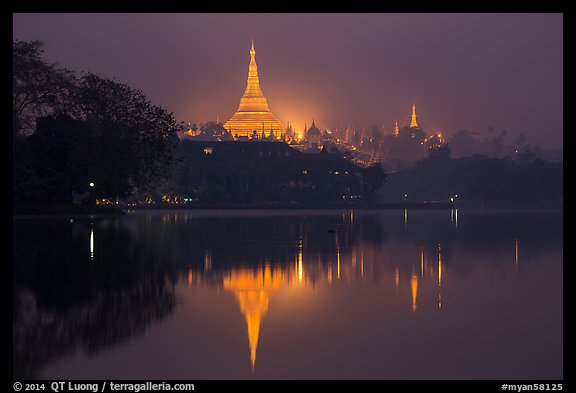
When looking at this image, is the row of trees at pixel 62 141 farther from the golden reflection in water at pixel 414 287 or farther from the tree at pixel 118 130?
the golden reflection in water at pixel 414 287

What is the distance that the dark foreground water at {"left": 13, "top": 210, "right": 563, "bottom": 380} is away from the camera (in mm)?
16641

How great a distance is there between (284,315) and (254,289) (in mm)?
5212

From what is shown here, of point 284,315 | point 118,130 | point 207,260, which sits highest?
point 118,130

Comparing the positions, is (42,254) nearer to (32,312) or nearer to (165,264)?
(165,264)

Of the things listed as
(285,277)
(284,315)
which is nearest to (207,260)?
(285,277)

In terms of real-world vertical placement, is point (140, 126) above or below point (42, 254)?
above

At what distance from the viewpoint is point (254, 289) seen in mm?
27359

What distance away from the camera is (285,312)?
22703 mm

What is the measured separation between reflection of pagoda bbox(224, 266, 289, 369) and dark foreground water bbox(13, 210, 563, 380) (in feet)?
0.14

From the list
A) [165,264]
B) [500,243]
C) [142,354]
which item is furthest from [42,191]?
[142,354]

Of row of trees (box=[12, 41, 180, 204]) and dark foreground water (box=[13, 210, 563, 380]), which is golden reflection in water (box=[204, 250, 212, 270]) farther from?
row of trees (box=[12, 41, 180, 204])

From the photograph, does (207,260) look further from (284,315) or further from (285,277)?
(284,315)

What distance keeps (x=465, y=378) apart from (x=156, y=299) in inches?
417

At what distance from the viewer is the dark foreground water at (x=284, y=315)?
16.6 meters
